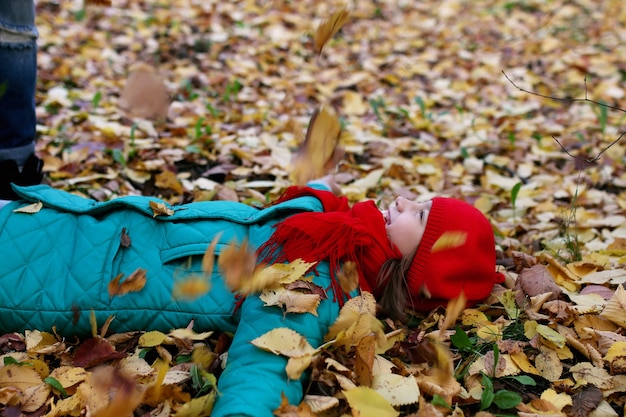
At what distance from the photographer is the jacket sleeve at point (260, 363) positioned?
140 centimetres

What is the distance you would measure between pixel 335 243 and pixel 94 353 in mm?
745

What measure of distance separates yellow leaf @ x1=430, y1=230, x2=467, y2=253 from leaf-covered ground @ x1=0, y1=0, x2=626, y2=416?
0.23m

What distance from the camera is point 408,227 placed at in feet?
6.23

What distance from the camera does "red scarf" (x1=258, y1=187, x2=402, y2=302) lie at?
176cm

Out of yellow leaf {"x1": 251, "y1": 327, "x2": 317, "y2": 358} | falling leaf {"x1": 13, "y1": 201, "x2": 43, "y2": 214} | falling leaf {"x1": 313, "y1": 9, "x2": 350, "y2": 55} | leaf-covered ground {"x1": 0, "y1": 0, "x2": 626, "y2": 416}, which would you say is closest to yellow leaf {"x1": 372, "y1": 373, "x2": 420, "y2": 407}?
leaf-covered ground {"x1": 0, "y1": 0, "x2": 626, "y2": 416}

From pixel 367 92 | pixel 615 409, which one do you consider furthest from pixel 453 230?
pixel 367 92

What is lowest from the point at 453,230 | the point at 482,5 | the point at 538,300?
the point at 538,300

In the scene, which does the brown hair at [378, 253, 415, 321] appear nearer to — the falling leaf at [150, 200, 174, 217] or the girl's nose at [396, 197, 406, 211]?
the girl's nose at [396, 197, 406, 211]

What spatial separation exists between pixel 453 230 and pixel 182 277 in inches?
32.3

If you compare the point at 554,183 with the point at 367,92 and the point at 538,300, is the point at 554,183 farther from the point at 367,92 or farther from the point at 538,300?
the point at 367,92

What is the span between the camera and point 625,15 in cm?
590

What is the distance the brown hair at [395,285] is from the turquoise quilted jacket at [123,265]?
21cm

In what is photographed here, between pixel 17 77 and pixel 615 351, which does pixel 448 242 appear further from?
pixel 17 77

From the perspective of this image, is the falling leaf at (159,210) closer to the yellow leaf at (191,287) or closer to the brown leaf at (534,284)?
the yellow leaf at (191,287)
